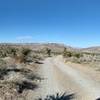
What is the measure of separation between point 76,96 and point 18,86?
3.64 metres

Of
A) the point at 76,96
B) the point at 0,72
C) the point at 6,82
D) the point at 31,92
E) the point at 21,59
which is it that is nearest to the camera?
the point at 76,96

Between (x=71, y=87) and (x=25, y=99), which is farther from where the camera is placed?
(x=71, y=87)

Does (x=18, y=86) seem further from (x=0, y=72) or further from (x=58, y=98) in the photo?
(x=0, y=72)

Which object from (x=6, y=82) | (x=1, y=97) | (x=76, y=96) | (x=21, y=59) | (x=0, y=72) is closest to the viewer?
(x=1, y=97)

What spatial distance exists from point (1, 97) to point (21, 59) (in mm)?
24887

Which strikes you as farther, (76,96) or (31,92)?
(31,92)

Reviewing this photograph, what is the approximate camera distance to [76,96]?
12.5 metres

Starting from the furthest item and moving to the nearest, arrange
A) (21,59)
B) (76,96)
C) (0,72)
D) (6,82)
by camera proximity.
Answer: (21,59)
(0,72)
(6,82)
(76,96)

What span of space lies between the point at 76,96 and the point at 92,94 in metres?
0.90

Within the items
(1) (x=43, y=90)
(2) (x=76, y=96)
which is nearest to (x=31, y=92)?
(1) (x=43, y=90)

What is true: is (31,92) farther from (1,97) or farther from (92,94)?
(92,94)

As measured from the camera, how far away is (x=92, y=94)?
12.6m

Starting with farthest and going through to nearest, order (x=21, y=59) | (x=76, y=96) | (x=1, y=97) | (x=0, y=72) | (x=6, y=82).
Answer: (x=21, y=59)
(x=0, y=72)
(x=6, y=82)
(x=76, y=96)
(x=1, y=97)

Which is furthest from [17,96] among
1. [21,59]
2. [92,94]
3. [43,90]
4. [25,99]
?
[21,59]
